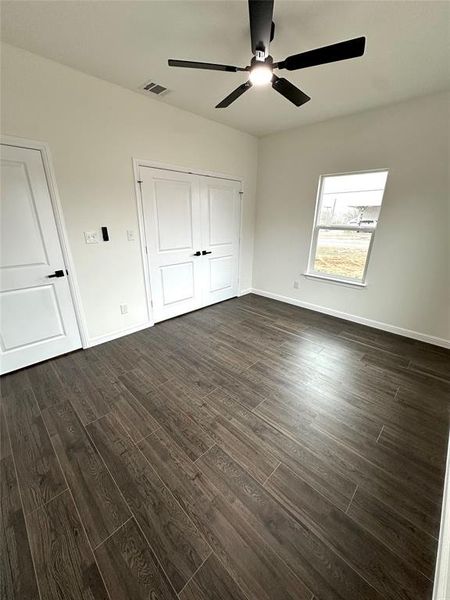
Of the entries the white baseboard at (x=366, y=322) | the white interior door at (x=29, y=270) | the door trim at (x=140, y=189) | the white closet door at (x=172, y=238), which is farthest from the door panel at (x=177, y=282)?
the white baseboard at (x=366, y=322)

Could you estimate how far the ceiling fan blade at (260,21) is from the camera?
121 cm

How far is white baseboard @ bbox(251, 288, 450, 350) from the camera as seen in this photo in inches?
116

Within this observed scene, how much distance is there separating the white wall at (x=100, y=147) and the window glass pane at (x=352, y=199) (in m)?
1.75

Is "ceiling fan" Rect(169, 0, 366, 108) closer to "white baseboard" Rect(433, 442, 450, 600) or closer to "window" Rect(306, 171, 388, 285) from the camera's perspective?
"window" Rect(306, 171, 388, 285)

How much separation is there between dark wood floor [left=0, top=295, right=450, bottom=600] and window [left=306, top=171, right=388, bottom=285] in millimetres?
1481

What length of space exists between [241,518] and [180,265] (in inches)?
114

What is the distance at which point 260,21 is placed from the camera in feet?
4.36

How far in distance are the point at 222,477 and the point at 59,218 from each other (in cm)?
264

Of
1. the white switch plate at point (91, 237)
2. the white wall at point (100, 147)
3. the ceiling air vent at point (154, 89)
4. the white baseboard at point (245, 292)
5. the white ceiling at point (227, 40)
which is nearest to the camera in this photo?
the white ceiling at point (227, 40)

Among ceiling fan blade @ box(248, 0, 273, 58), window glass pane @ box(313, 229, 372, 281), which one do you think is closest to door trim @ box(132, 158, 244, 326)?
ceiling fan blade @ box(248, 0, 273, 58)

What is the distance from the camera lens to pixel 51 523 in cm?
123

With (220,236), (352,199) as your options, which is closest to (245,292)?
(220,236)

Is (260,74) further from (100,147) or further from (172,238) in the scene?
(172,238)

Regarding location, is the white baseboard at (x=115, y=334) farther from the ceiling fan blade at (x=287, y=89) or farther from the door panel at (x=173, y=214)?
the ceiling fan blade at (x=287, y=89)
